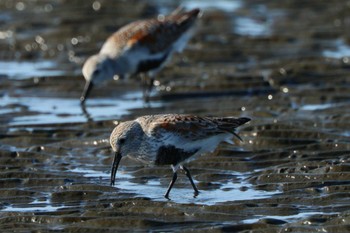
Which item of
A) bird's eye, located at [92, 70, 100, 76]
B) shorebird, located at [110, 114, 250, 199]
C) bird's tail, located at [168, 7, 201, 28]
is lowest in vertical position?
bird's eye, located at [92, 70, 100, 76]

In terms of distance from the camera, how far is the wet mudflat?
811cm

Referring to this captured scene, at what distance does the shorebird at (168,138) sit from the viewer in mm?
8727

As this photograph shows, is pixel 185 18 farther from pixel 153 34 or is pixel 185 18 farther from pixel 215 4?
pixel 215 4

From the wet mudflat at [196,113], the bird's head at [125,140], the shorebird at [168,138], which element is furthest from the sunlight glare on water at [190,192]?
the bird's head at [125,140]

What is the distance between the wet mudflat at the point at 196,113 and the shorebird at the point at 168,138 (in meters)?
0.34

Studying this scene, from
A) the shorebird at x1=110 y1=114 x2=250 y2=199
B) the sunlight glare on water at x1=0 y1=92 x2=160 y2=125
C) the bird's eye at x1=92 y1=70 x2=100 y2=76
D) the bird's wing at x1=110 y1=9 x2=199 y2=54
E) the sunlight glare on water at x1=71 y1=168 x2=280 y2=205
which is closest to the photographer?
the sunlight glare on water at x1=71 y1=168 x2=280 y2=205

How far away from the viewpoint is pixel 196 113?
12.3 metres

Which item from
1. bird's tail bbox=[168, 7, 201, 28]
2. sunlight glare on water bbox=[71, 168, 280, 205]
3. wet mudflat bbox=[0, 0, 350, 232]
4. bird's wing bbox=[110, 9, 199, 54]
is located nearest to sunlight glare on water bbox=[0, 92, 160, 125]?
wet mudflat bbox=[0, 0, 350, 232]

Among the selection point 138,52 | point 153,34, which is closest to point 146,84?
point 138,52

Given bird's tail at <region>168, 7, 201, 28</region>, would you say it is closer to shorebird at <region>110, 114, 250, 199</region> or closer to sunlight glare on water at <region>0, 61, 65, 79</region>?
sunlight glare on water at <region>0, 61, 65, 79</region>

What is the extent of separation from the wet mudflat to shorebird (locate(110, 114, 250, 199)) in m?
0.34

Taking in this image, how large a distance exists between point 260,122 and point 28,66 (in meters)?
5.53

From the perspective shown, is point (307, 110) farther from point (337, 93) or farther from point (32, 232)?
point (32, 232)

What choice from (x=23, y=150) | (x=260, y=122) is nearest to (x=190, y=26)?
(x=260, y=122)
